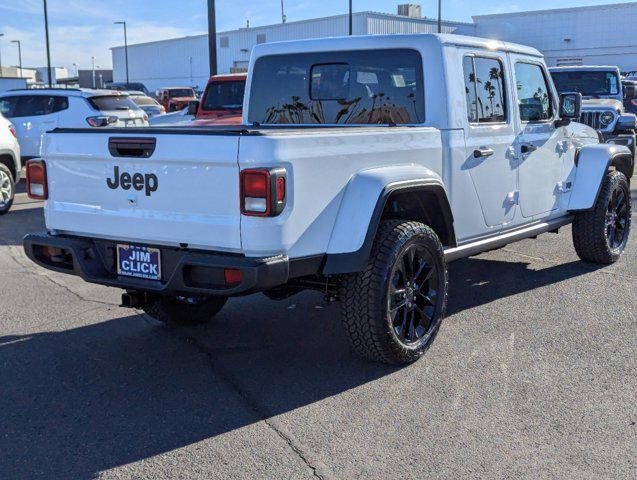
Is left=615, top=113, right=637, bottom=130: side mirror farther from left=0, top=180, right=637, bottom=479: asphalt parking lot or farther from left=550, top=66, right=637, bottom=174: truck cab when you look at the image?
left=0, top=180, right=637, bottom=479: asphalt parking lot

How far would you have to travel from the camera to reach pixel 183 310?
5.27 metres

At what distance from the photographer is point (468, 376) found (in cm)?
436

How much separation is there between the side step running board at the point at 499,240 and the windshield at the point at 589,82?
8902 millimetres

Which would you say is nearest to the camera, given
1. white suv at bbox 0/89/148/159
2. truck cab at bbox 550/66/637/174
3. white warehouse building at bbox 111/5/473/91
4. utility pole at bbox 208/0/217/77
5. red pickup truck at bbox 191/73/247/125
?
red pickup truck at bbox 191/73/247/125

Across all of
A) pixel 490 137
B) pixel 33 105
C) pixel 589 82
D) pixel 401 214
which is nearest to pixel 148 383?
pixel 401 214

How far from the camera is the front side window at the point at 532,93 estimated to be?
596cm

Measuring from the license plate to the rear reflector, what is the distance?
46cm

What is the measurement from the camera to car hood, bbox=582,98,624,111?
13820mm

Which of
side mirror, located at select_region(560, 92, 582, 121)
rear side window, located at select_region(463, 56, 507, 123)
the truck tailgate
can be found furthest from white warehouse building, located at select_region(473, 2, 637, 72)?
the truck tailgate

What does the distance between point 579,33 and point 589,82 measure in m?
45.2

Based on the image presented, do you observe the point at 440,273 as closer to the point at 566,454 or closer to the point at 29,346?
the point at 566,454

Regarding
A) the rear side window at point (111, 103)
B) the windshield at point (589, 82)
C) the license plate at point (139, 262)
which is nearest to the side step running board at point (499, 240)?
the license plate at point (139, 262)

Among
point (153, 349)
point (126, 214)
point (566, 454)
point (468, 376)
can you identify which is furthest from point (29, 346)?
point (566, 454)

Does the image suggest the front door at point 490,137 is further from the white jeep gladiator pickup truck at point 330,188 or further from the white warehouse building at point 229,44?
the white warehouse building at point 229,44
